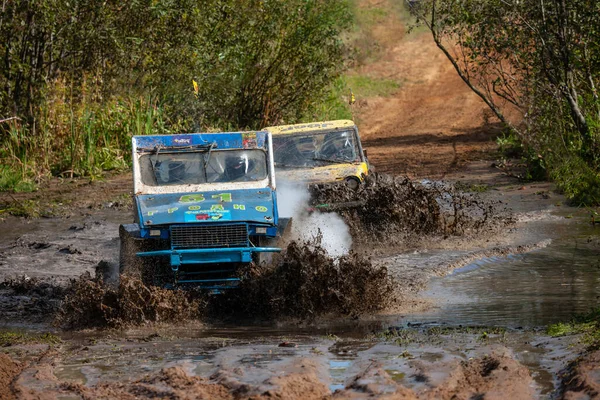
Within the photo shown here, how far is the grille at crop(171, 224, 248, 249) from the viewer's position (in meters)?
9.38

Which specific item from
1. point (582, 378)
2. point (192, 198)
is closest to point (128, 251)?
point (192, 198)

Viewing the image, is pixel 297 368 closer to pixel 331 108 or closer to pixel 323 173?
pixel 323 173

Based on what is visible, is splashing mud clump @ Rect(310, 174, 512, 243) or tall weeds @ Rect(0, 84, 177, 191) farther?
tall weeds @ Rect(0, 84, 177, 191)

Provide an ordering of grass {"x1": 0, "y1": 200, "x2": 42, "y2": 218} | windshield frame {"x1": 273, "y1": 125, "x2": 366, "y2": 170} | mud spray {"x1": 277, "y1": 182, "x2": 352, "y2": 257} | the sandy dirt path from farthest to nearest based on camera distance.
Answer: the sandy dirt path < grass {"x1": 0, "y1": 200, "x2": 42, "y2": 218} < windshield frame {"x1": 273, "y1": 125, "x2": 366, "y2": 170} < mud spray {"x1": 277, "y1": 182, "x2": 352, "y2": 257}

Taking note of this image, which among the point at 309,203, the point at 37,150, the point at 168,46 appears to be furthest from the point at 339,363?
the point at 168,46

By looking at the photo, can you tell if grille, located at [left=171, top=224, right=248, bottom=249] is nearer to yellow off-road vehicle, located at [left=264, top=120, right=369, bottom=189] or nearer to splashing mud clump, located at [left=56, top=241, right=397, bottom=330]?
splashing mud clump, located at [left=56, top=241, right=397, bottom=330]

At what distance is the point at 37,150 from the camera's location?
776 inches

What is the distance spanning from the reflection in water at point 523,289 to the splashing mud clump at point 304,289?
2.13ft

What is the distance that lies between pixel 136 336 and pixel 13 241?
20.5 feet

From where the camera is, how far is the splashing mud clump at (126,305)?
9352mm

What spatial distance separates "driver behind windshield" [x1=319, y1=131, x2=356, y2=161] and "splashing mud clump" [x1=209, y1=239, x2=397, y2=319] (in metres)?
4.53

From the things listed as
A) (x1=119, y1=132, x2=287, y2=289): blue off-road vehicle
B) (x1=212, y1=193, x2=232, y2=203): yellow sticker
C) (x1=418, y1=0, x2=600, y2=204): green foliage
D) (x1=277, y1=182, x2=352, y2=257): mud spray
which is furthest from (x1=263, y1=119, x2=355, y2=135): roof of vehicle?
(x1=212, y1=193, x2=232, y2=203): yellow sticker

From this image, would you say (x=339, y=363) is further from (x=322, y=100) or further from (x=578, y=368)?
(x=322, y=100)

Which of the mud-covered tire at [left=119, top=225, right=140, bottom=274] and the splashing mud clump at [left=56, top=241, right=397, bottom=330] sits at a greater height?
the mud-covered tire at [left=119, top=225, right=140, bottom=274]
